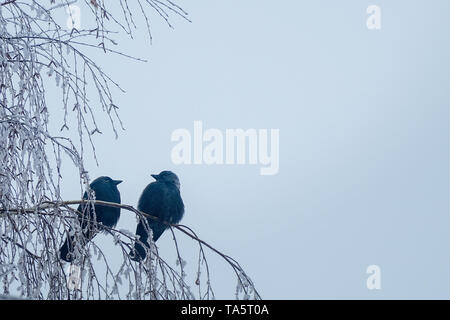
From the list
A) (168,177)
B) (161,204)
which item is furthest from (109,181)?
(168,177)

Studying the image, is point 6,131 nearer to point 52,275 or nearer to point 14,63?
point 14,63

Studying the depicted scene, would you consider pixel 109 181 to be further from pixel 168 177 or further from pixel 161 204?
pixel 168 177

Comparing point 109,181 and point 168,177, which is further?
point 168,177

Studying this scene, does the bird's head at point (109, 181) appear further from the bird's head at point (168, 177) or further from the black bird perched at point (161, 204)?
the bird's head at point (168, 177)

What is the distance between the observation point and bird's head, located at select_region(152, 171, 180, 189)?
519 centimetres

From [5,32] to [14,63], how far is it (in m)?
0.12

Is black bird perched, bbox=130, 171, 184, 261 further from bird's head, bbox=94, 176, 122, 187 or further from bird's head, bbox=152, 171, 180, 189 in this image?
bird's head, bbox=94, 176, 122, 187

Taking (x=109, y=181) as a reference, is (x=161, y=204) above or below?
below

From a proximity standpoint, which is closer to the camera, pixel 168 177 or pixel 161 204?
pixel 161 204

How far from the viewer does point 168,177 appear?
5.21 m
